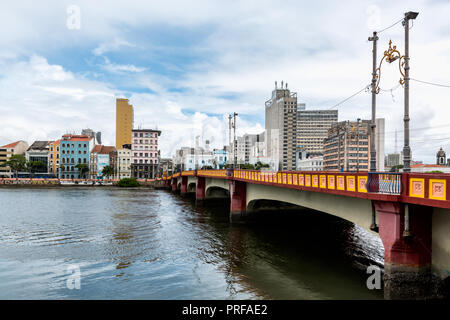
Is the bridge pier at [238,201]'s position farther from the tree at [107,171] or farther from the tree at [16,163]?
the tree at [16,163]

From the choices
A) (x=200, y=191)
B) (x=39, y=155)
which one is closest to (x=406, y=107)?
(x=200, y=191)

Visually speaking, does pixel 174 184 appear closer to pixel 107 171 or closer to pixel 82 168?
pixel 107 171

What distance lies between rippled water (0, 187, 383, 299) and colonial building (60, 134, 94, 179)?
10505cm

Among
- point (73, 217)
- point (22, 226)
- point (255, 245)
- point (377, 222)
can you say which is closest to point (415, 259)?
point (377, 222)

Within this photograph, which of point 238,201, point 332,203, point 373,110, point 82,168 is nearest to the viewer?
point 373,110

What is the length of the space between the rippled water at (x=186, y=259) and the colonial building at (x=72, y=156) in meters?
105

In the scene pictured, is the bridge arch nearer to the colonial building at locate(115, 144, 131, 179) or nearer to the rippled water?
the rippled water

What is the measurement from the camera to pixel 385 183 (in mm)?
12609

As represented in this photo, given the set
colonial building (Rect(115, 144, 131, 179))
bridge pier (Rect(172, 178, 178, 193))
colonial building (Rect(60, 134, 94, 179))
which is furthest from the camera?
colonial building (Rect(115, 144, 131, 179))

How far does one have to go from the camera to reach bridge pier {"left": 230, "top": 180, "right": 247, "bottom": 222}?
34.7 m

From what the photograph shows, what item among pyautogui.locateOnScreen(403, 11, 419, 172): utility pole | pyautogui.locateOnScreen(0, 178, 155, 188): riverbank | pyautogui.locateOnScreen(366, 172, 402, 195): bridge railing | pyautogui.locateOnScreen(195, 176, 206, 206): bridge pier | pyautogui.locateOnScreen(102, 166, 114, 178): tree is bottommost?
pyautogui.locateOnScreen(0, 178, 155, 188): riverbank

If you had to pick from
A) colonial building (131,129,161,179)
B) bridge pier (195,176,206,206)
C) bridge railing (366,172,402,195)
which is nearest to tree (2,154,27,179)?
colonial building (131,129,161,179)

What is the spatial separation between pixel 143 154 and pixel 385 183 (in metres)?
129

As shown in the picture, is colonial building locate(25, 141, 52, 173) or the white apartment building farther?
the white apartment building
